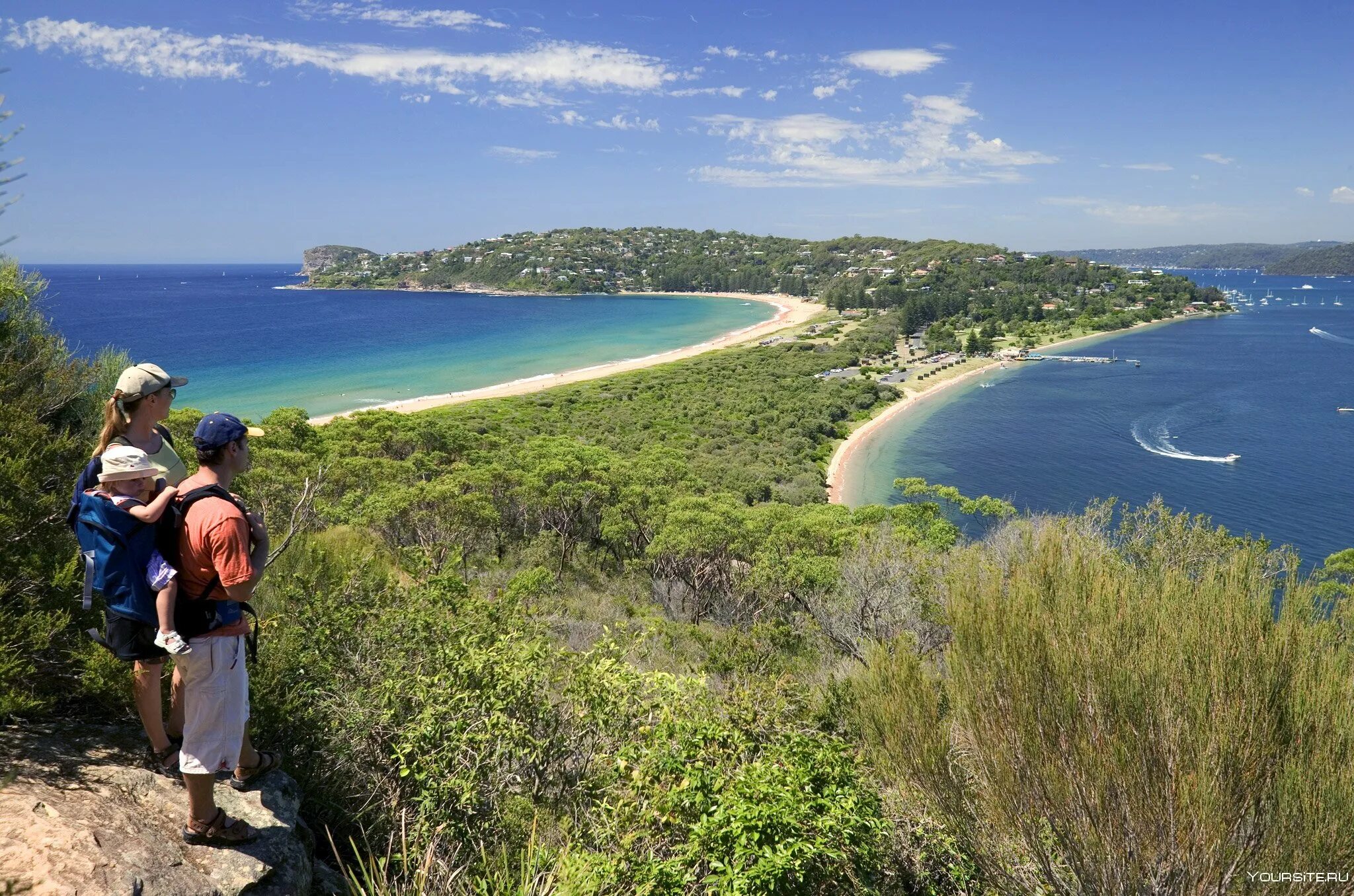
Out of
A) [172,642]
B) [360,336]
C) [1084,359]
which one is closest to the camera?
[172,642]

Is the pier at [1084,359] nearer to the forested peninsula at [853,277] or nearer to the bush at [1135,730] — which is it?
the forested peninsula at [853,277]

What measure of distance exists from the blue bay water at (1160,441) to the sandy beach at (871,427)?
594 mm

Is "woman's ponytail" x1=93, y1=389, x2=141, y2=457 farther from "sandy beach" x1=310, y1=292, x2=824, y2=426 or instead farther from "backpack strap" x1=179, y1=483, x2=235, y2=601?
"sandy beach" x1=310, y1=292, x2=824, y2=426

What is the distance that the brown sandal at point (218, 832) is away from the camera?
10.7ft

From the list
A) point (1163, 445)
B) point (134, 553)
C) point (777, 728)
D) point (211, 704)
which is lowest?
point (1163, 445)

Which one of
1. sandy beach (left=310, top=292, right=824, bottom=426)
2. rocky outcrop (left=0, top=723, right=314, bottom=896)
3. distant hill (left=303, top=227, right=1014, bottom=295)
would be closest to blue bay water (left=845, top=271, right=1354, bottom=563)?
sandy beach (left=310, top=292, right=824, bottom=426)

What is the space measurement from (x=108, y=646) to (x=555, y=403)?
138ft

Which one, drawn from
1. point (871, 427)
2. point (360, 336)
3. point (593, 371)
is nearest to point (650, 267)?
point (360, 336)

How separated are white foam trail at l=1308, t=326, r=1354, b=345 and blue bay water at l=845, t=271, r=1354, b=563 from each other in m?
12.0

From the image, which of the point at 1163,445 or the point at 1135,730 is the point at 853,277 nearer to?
the point at 1163,445

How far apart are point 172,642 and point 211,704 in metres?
0.38

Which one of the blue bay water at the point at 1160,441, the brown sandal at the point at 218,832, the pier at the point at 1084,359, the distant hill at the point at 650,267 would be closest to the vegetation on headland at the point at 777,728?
the brown sandal at the point at 218,832

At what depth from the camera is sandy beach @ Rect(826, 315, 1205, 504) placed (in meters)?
33.8

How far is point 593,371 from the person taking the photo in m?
62.6
